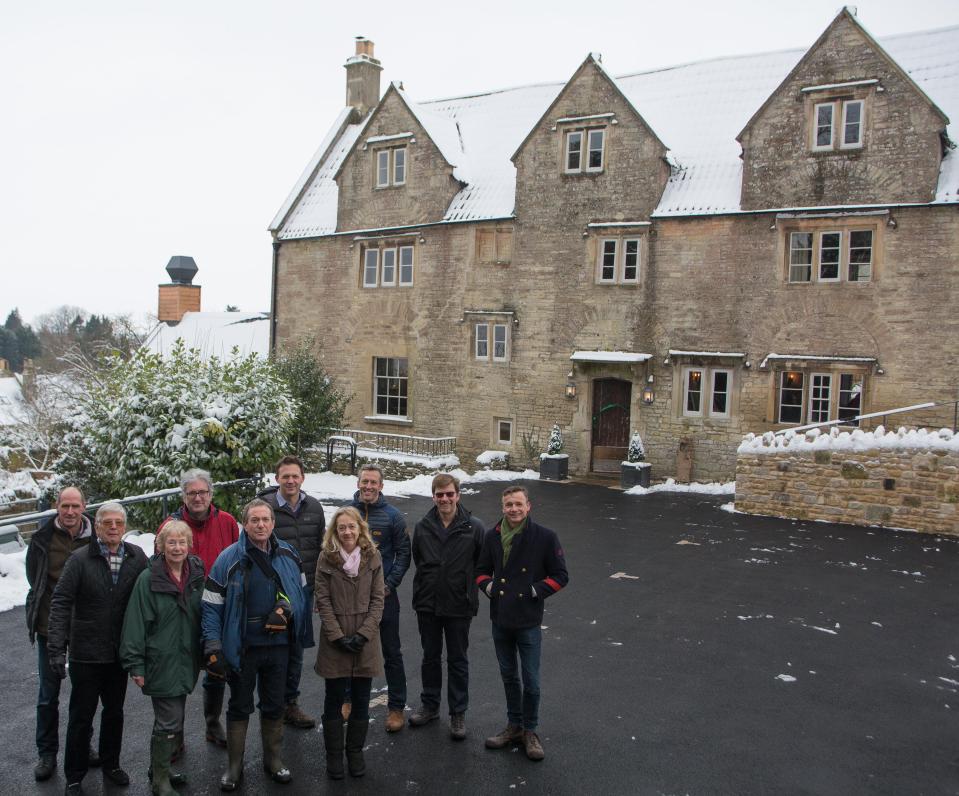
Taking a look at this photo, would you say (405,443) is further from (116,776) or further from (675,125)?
(116,776)

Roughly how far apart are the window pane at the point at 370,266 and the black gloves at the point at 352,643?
20.9 metres

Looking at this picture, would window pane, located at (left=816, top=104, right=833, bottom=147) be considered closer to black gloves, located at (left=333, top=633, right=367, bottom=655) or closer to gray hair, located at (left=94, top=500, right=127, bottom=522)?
black gloves, located at (left=333, top=633, right=367, bottom=655)

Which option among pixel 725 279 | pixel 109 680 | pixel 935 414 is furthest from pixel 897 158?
pixel 109 680

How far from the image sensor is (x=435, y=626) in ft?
22.5

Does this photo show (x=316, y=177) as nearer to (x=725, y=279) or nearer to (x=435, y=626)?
(x=725, y=279)

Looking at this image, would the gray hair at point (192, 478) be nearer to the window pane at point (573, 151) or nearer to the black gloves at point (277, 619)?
the black gloves at point (277, 619)

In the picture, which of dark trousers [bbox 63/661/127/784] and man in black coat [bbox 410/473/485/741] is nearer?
dark trousers [bbox 63/661/127/784]

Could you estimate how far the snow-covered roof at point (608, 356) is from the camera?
2130 centimetres

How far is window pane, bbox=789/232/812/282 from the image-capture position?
19750 mm

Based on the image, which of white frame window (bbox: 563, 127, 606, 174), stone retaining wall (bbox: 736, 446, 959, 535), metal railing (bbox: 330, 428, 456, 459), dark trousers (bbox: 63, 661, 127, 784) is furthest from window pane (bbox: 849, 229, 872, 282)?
dark trousers (bbox: 63, 661, 127, 784)

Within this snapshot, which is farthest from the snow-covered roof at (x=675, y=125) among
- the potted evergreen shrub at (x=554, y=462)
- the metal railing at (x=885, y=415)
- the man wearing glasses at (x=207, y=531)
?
the man wearing glasses at (x=207, y=531)

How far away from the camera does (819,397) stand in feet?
64.3

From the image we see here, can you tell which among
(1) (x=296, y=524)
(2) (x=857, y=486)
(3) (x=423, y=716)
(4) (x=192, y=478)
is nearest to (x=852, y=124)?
(2) (x=857, y=486)

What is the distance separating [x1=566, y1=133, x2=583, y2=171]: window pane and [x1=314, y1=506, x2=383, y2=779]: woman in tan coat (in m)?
18.3
